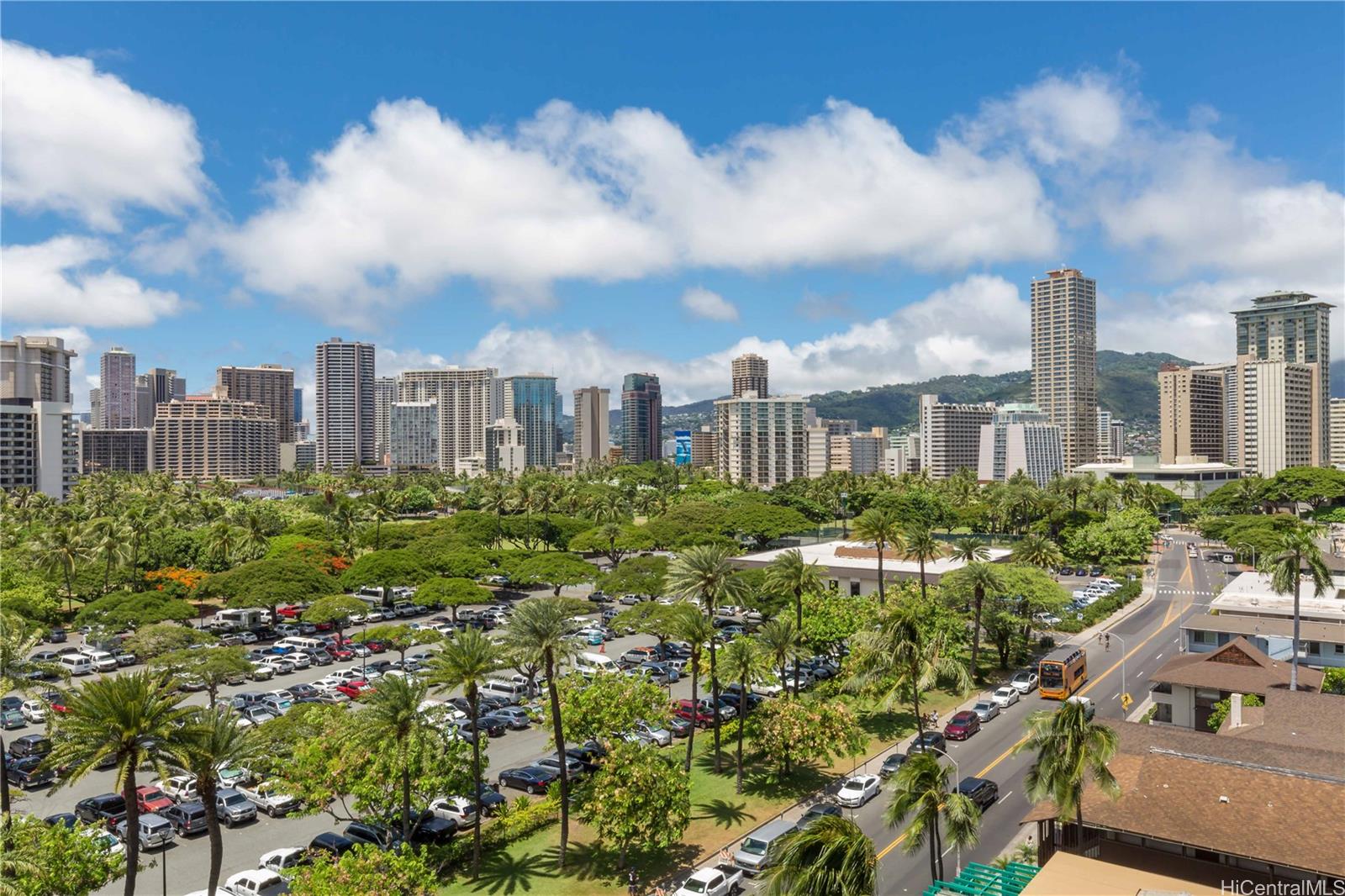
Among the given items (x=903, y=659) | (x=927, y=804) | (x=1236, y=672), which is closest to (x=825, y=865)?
(x=927, y=804)

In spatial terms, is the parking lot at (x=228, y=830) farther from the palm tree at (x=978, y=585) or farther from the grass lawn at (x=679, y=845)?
the palm tree at (x=978, y=585)

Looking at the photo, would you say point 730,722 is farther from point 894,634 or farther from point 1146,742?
point 1146,742

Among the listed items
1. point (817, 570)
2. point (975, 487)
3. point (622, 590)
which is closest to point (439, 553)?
point (622, 590)

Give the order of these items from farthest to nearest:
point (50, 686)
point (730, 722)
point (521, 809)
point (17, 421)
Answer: point (17, 421)
point (730, 722)
point (521, 809)
point (50, 686)

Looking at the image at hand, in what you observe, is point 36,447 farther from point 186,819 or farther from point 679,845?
point 679,845

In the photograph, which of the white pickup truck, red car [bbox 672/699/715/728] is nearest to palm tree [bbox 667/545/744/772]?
red car [bbox 672/699/715/728]

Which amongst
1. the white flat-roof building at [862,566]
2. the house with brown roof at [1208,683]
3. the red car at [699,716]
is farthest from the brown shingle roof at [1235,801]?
the white flat-roof building at [862,566]
